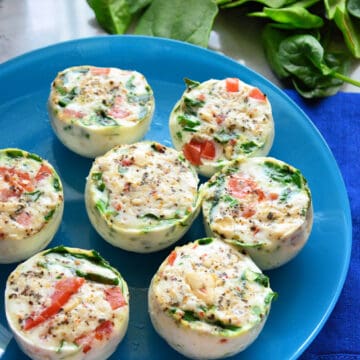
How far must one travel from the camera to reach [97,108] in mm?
2711

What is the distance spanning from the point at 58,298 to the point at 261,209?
29.4 inches

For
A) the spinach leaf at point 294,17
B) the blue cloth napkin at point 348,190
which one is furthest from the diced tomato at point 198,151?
the spinach leaf at point 294,17

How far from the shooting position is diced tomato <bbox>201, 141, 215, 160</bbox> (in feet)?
8.82

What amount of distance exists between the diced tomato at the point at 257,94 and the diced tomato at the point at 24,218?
98 cm

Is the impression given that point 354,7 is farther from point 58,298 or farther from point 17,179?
point 58,298

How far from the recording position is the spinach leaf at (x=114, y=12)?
134 inches

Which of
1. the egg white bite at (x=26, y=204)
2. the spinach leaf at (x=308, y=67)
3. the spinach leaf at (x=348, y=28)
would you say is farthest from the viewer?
the spinach leaf at (x=348, y=28)

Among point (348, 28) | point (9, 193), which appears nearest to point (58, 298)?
point (9, 193)

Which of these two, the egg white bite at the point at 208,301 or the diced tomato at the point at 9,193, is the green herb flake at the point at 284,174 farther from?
the diced tomato at the point at 9,193

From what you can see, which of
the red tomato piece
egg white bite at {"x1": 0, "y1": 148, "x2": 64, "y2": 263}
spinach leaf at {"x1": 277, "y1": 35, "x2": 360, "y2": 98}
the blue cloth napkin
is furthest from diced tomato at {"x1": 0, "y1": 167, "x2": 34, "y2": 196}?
spinach leaf at {"x1": 277, "y1": 35, "x2": 360, "y2": 98}

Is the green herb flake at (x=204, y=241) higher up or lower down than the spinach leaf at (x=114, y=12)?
lower down

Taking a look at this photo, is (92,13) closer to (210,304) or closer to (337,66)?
(337,66)

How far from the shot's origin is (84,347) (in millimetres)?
2137

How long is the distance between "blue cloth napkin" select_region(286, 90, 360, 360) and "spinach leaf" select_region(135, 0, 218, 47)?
0.48 metres
